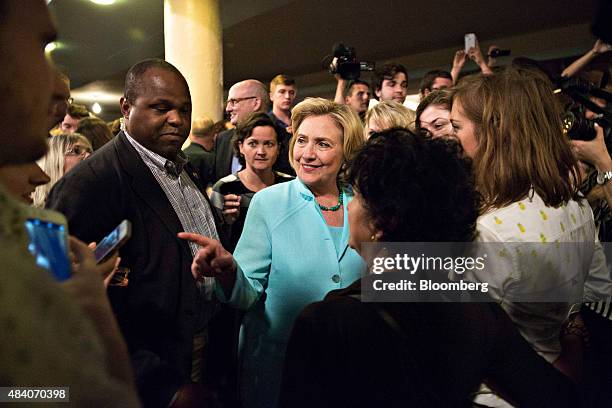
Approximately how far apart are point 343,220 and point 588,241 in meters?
0.90

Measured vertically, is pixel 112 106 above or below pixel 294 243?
above

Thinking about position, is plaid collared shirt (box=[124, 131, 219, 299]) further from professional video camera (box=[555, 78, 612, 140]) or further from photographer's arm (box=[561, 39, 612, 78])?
photographer's arm (box=[561, 39, 612, 78])

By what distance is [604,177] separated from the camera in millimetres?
2111

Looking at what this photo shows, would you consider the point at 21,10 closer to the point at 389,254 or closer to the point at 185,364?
the point at 389,254

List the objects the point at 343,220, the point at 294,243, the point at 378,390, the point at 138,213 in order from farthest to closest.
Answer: the point at 343,220
the point at 294,243
the point at 138,213
the point at 378,390

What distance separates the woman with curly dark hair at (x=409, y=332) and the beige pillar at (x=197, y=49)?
386 cm

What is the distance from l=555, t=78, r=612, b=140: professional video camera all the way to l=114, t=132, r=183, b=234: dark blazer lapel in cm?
139

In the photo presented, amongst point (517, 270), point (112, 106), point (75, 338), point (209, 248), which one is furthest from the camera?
point (112, 106)

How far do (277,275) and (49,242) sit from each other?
1.52 meters

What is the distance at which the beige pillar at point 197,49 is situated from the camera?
16.3ft

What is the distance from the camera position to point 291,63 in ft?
40.5

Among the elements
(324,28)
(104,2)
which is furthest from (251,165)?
(324,28)

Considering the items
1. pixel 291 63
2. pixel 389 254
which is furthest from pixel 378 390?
pixel 291 63

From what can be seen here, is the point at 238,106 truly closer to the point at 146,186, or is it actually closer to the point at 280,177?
the point at 280,177
